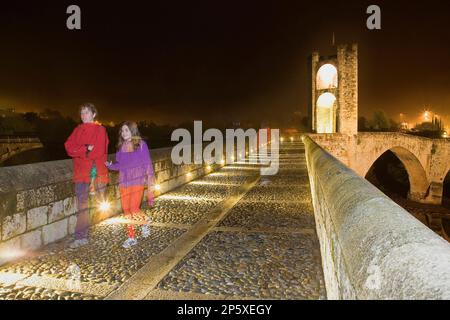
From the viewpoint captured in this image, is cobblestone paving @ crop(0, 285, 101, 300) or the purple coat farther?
the purple coat

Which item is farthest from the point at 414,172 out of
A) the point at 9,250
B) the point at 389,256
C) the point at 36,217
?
the point at 389,256

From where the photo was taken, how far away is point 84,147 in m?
3.92

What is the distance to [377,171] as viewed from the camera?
149 ft

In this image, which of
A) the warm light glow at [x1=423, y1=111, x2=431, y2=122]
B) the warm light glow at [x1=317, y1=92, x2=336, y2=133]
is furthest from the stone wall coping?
the warm light glow at [x1=423, y1=111, x2=431, y2=122]

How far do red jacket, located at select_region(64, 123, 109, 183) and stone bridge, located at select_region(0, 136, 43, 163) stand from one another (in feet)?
132

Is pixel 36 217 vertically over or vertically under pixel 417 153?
over

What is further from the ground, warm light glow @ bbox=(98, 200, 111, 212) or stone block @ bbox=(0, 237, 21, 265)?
warm light glow @ bbox=(98, 200, 111, 212)

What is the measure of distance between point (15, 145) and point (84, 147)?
4147 centimetres

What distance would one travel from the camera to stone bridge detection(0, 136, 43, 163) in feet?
124

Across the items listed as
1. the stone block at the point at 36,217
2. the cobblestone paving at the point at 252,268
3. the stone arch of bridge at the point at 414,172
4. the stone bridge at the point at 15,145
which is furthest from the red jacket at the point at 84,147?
the stone bridge at the point at 15,145

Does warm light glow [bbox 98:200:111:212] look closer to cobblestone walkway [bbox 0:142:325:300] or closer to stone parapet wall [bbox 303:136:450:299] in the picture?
cobblestone walkway [bbox 0:142:325:300]

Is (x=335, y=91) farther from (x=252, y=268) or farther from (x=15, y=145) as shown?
(x=15, y=145)
